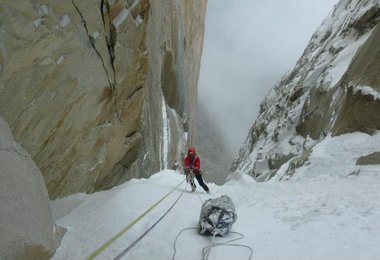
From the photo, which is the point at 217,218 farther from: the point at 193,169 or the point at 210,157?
the point at 210,157

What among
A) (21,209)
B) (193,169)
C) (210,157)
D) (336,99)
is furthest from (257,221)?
(210,157)

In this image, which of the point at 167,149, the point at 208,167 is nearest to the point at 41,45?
the point at 167,149

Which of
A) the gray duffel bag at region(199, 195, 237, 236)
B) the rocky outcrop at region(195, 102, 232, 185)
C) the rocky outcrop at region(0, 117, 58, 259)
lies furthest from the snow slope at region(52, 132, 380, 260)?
the rocky outcrop at region(195, 102, 232, 185)

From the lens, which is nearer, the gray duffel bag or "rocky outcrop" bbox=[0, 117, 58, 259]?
"rocky outcrop" bbox=[0, 117, 58, 259]

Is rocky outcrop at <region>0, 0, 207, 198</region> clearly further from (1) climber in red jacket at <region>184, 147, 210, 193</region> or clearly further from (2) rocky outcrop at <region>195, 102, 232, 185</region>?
(2) rocky outcrop at <region>195, 102, 232, 185</region>

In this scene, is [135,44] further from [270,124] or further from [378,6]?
[270,124]

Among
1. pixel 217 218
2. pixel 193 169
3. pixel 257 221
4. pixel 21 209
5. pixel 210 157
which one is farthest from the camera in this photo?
pixel 210 157

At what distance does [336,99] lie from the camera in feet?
67.2

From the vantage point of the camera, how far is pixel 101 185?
1153 cm

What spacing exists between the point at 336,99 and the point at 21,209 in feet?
60.2

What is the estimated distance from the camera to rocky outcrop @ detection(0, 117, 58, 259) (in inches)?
191

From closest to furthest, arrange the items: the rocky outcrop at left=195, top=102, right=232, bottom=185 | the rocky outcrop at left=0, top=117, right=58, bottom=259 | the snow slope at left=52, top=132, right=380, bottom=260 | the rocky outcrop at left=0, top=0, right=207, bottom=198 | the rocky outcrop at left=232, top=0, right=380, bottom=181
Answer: the rocky outcrop at left=0, top=117, right=58, bottom=259 → the snow slope at left=52, top=132, right=380, bottom=260 → the rocky outcrop at left=0, top=0, right=207, bottom=198 → the rocky outcrop at left=232, top=0, right=380, bottom=181 → the rocky outcrop at left=195, top=102, right=232, bottom=185

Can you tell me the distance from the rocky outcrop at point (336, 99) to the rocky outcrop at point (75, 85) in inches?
345

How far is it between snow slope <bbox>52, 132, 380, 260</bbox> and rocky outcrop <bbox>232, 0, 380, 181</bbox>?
17.9ft
